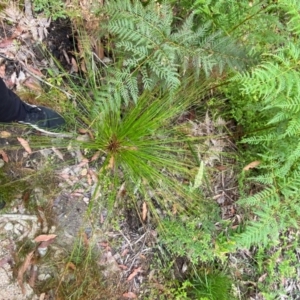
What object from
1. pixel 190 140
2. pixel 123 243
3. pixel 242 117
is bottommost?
pixel 123 243

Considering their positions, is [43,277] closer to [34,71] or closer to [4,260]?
[4,260]

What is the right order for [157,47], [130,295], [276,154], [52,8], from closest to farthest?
[157,47] → [276,154] → [52,8] → [130,295]

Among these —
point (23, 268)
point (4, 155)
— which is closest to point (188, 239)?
point (23, 268)

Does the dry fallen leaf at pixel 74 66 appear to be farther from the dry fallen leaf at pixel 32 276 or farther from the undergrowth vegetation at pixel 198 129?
the dry fallen leaf at pixel 32 276

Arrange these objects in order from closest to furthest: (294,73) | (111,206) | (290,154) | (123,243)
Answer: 1. (294,73)
2. (290,154)
3. (111,206)
4. (123,243)

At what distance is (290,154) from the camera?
2.30 metres

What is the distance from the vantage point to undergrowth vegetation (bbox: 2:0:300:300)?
2070 millimetres

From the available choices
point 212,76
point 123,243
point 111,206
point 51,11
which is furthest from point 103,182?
point 51,11

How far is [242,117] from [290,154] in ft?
1.70

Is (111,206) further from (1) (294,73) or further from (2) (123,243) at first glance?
(1) (294,73)

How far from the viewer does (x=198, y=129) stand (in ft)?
8.94

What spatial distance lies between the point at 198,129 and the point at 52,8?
1293 mm

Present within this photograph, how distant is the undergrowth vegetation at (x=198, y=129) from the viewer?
6.79ft

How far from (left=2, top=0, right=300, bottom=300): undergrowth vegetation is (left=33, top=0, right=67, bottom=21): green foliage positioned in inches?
1.0
